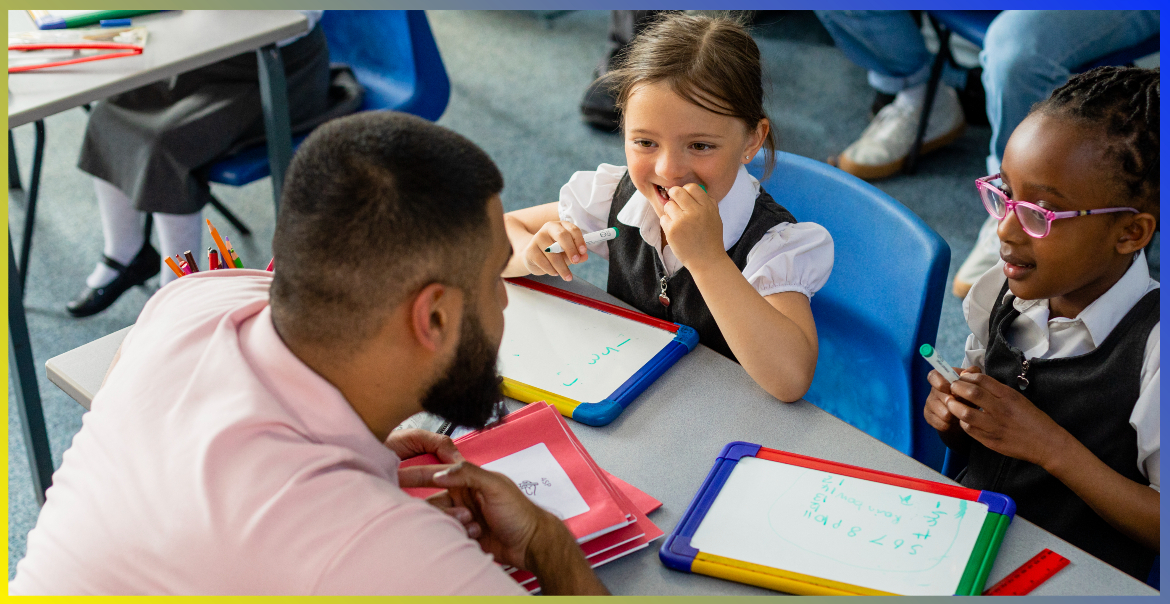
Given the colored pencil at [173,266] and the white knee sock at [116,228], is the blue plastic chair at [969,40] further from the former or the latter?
the white knee sock at [116,228]

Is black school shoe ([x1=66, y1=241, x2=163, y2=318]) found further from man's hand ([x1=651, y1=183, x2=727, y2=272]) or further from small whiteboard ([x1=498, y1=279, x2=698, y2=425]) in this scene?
man's hand ([x1=651, y1=183, x2=727, y2=272])

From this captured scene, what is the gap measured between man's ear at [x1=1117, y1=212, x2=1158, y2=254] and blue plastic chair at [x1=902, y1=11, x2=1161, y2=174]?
1.32m

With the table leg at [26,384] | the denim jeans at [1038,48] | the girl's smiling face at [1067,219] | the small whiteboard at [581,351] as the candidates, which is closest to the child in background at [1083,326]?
the girl's smiling face at [1067,219]

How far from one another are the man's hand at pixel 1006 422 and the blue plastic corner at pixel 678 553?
0.37 m

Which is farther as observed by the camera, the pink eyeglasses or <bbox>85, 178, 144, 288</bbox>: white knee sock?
<bbox>85, 178, 144, 288</bbox>: white knee sock

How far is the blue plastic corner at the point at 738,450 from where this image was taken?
0.97 meters

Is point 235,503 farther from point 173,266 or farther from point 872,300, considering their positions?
point 872,300

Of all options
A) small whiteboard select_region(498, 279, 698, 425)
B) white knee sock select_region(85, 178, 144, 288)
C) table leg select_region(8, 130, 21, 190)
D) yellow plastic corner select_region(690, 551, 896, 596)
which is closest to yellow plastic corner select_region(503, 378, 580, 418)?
small whiteboard select_region(498, 279, 698, 425)

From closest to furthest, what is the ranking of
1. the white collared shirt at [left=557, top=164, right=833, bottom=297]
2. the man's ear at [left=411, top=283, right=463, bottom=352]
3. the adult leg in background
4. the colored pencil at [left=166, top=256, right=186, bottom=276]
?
1. the man's ear at [left=411, top=283, right=463, bottom=352]
2. the colored pencil at [left=166, top=256, right=186, bottom=276]
3. the white collared shirt at [left=557, top=164, right=833, bottom=297]
4. the adult leg in background

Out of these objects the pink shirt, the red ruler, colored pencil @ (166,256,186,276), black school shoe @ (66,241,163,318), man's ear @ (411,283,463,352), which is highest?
man's ear @ (411,283,463,352)

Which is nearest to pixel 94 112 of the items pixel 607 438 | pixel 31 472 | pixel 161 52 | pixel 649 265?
pixel 161 52

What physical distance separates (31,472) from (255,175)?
2.47 ft

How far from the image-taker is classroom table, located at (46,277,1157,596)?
2.80ft

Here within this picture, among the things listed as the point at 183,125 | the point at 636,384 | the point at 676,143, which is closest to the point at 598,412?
the point at 636,384
